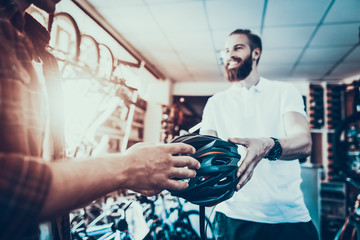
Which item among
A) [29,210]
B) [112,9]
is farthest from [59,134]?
[112,9]

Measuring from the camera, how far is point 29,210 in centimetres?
41

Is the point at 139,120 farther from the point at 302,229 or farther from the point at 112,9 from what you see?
the point at 302,229

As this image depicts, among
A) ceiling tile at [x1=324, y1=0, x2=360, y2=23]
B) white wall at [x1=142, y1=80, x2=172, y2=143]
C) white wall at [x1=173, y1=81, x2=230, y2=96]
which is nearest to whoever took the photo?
ceiling tile at [x1=324, y1=0, x2=360, y2=23]

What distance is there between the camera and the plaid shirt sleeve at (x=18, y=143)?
40cm

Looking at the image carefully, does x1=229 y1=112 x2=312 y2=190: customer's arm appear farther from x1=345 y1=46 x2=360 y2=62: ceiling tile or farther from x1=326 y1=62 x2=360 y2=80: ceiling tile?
x1=326 y1=62 x2=360 y2=80: ceiling tile

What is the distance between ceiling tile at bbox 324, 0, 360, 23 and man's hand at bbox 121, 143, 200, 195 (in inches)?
119

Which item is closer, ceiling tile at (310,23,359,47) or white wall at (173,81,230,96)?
ceiling tile at (310,23,359,47)

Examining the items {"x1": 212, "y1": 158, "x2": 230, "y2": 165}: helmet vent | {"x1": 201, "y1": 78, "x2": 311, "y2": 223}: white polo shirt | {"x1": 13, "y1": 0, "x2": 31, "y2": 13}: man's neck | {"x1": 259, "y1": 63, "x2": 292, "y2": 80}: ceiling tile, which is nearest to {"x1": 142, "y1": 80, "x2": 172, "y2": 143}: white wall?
{"x1": 259, "y1": 63, "x2": 292, "y2": 80}: ceiling tile

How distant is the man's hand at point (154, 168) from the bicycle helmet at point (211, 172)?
134mm

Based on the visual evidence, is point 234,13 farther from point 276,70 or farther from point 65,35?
point 276,70

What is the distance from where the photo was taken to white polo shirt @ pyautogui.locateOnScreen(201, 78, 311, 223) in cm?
119

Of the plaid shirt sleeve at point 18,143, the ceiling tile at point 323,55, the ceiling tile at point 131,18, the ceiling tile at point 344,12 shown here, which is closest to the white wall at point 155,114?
the ceiling tile at point 131,18

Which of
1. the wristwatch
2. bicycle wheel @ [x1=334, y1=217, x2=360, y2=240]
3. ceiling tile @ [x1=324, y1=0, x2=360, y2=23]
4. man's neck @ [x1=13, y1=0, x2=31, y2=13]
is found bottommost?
bicycle wheel @ [x1=334, y1=217, x2=360, y2=240]

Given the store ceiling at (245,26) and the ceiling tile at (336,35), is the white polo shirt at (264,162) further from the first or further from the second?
the ceiling tile at (336,35)
